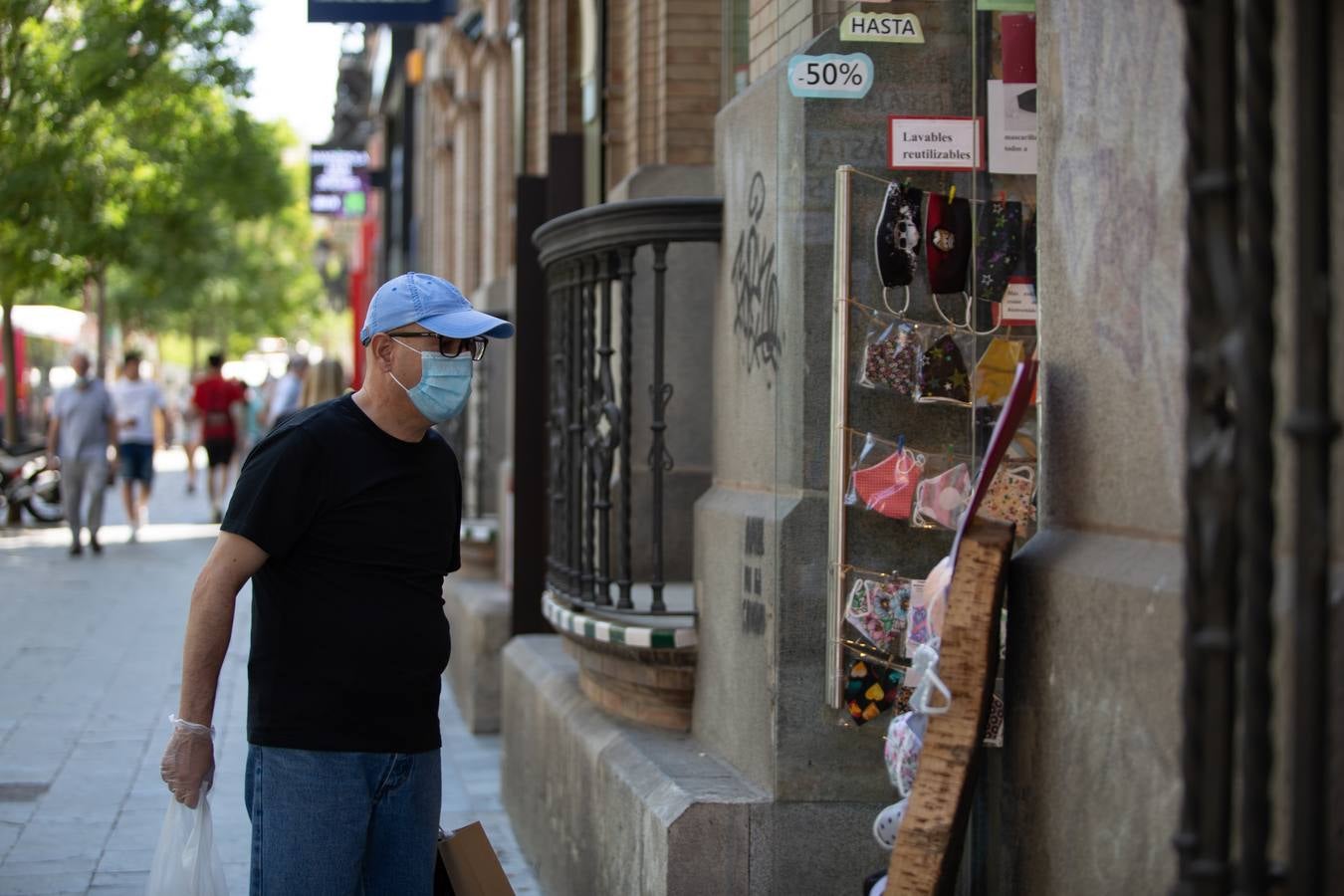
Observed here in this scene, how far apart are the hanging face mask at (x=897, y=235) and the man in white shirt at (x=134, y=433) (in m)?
15.6

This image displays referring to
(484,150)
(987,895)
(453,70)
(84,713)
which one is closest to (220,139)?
(453,70)

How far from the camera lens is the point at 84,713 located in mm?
9289

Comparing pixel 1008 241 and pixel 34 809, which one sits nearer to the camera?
pixel 1008 241

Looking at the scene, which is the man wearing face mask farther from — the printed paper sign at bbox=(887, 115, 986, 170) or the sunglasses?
the printed paper sign at bbox=(887, 115, 986, 170)

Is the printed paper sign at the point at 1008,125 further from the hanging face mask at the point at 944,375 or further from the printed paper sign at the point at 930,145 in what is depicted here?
the hanging face mask at the point at 944,375

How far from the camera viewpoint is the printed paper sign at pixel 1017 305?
4.71m

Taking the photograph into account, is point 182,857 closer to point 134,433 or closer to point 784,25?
point 784,25

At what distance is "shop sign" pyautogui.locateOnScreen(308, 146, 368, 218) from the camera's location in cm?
2834

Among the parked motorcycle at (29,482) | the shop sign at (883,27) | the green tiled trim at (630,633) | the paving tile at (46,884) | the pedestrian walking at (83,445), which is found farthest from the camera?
the parked motorcycle at (29,482)

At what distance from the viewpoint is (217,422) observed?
2133 centimetres

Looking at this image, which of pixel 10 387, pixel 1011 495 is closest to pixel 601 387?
pixel 1011 495

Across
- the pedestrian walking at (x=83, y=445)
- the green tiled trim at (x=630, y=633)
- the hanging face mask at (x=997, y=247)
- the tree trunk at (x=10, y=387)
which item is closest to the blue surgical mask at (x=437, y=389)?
the hanging face mask at (x=997, y=247)

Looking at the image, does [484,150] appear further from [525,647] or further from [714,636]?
[714,636]

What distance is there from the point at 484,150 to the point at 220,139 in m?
16.5
